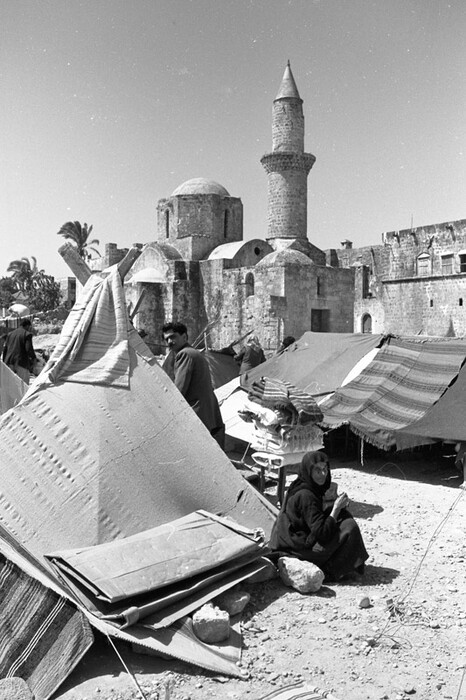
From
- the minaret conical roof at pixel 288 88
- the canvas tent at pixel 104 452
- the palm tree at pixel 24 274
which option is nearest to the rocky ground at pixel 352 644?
the canvas tent at pixel 104 452

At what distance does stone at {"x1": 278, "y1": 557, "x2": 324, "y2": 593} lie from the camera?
363 cm

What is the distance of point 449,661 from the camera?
294 centimetres

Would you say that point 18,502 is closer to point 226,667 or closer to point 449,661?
point 226,667

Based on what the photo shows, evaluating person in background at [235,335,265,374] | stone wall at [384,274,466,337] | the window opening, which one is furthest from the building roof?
person in background at [235,335,265,374]

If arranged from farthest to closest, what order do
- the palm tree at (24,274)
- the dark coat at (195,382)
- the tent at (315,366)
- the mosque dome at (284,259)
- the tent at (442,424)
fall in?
1. the palm tree at (24,274)
2. the mosque dome at (284,259)
3. the tent at (315,366)
4. the tent at (442,424)
5. the dark coat at (195,382)

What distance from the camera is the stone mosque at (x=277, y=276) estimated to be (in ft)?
66.6

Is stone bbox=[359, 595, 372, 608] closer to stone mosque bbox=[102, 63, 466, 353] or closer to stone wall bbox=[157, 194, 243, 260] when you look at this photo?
stone mosque bbox=[102, 63, 466, 353]

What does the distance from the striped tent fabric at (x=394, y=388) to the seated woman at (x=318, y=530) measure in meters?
2.84

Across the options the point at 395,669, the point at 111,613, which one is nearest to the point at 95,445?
the point at 111,613

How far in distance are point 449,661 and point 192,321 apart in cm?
2078

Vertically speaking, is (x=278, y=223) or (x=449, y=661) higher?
(x=278, y=223)

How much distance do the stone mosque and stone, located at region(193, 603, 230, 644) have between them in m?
16.4

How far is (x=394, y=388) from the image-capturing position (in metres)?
Answer: 7.38

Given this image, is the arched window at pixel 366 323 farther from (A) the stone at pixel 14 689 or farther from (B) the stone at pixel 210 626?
(A) the stone at pixel 14 689
